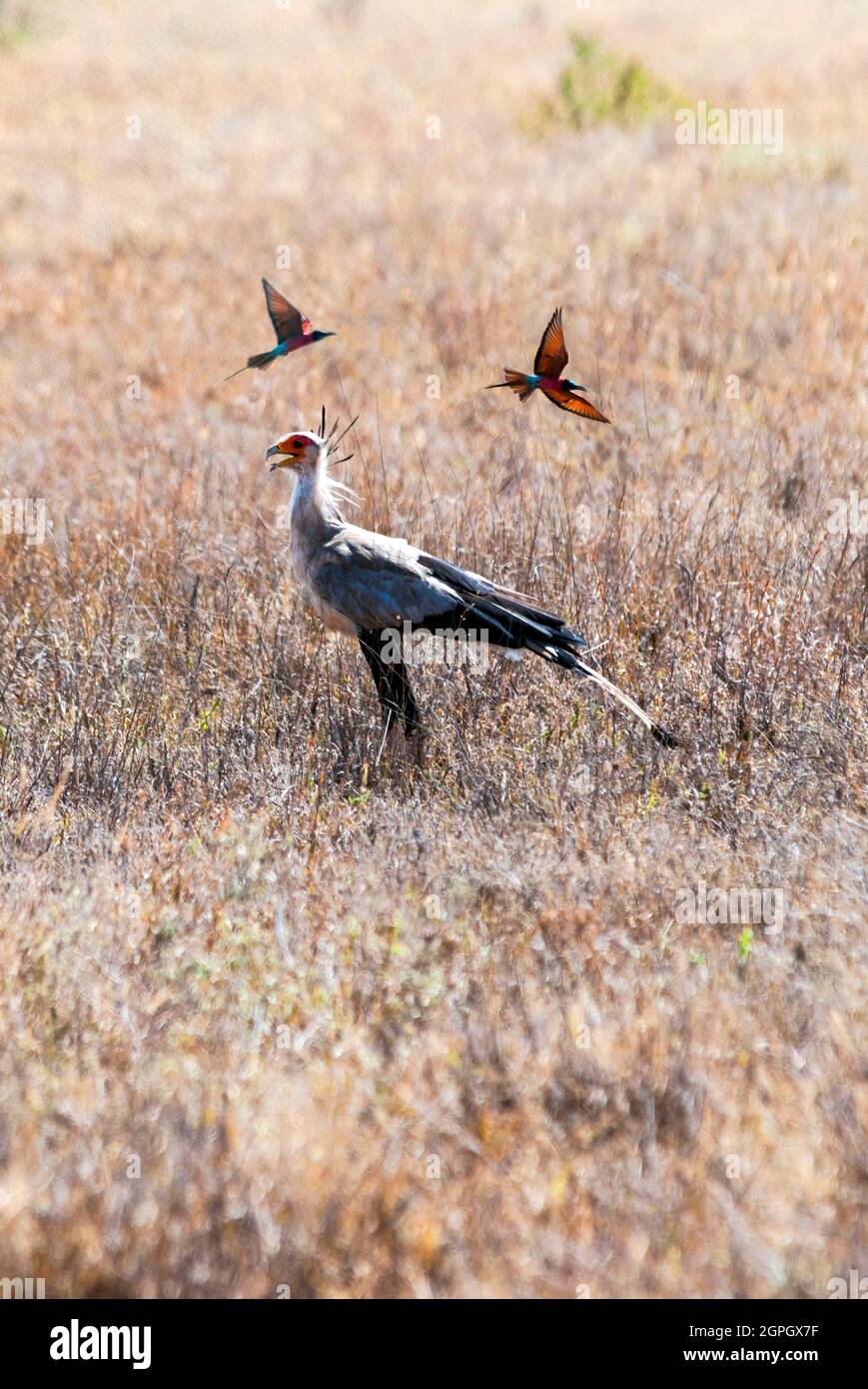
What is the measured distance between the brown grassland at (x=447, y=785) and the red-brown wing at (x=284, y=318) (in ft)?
5.13

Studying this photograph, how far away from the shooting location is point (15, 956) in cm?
432

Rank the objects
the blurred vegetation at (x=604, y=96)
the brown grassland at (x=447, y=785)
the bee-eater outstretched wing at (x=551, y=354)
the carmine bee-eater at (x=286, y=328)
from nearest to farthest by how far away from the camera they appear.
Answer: the brown grassland at (x=447, y=785) → the bee-eater outstretched wing at (x=551, y=354) → the carmine bee-eater at (x=286, y=328) → the blurred vegetation at (x=604, y=96)

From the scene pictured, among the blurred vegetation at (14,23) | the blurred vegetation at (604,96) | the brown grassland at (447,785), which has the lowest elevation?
the brown grassland at (447,785)

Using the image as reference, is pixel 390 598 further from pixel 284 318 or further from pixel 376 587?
pixel 284 318

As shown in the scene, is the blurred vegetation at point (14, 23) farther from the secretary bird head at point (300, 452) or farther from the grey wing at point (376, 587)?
the grey wing at point (376, 587)

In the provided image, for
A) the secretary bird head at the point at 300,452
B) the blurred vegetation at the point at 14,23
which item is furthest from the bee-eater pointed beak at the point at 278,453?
the blurred vegetation at the point at 14,23

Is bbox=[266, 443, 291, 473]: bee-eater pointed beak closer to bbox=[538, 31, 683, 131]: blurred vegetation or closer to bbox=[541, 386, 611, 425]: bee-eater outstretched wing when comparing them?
bbox=[541, 386, 611, 425]: bee-eater outstretched wing

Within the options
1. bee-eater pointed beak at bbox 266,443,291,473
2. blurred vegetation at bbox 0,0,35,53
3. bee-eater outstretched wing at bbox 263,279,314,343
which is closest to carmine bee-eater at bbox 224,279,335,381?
bee-eater outstretched wing at bbox 263,279,314,343

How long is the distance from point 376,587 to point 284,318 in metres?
1.06

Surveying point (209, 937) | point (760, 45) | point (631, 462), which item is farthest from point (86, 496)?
point (760, 45)

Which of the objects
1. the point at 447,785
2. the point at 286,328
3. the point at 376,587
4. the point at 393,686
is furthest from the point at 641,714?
the point at 286,328

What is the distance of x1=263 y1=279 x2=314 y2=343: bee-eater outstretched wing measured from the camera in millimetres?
5336

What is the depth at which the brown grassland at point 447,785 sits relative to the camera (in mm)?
3326

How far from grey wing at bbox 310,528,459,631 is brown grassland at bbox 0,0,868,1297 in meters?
0.54
